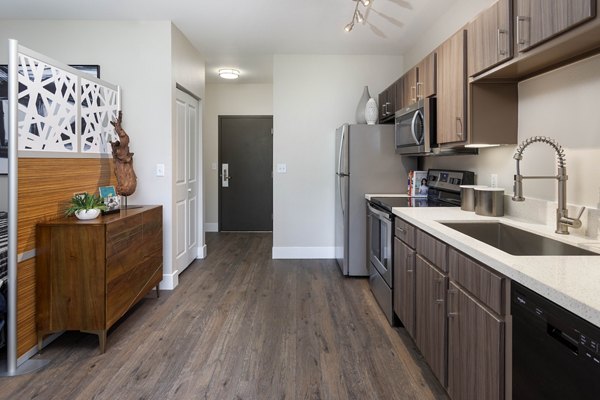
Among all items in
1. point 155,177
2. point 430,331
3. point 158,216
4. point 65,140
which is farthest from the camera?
point 155,177

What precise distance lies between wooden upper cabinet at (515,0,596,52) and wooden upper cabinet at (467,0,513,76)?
7cm

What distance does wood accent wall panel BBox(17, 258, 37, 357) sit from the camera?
206 cm

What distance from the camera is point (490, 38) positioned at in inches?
74.3

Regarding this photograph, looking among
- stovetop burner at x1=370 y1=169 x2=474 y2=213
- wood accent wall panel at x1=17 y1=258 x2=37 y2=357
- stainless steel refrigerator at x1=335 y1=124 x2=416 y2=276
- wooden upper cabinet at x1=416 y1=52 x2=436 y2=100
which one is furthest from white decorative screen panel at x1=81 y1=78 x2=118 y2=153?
wooden upper cabinet at x1=416 y1=52 x2=436 y2=100

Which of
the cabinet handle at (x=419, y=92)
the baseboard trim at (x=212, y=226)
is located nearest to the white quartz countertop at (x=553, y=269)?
the cabinet handle at (x=419, y=92)

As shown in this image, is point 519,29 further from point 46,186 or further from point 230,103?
point 230,103

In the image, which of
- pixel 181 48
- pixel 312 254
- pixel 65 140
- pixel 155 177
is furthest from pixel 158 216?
pixel 312 254

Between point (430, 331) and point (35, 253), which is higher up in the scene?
point (35, 253)

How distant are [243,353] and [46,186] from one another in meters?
1.57

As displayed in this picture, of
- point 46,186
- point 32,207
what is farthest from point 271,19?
point 32,207

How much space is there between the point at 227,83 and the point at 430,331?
5328 millimetres

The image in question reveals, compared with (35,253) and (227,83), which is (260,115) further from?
(35,253)

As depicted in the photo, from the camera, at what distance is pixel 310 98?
447 centimetres

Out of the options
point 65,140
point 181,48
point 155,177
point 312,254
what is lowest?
point 312,254
